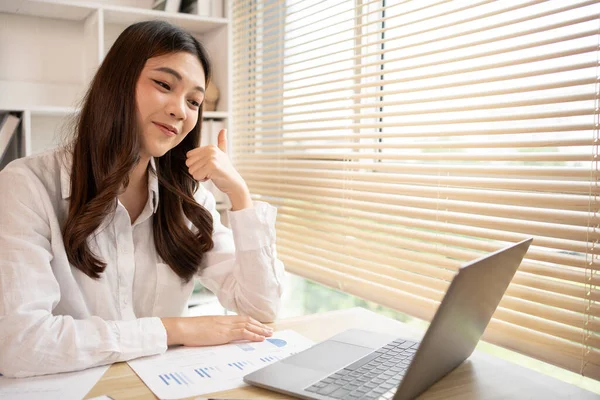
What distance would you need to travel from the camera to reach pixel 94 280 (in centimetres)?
134

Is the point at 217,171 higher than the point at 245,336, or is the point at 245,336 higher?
the point at 217,171

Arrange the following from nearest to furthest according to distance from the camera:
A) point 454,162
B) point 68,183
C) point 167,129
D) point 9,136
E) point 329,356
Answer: point 329,356, point 68,183, point 167,129, point 454,162, point 9,136

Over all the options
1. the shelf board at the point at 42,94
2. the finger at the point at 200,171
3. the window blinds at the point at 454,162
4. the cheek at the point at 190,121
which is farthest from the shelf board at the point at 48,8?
the finger at the point at 200,171

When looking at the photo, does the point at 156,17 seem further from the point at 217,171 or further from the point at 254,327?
the point at 254,327

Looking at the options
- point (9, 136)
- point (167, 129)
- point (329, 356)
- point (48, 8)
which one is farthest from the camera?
point (48, 8)

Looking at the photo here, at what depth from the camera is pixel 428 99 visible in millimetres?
1520

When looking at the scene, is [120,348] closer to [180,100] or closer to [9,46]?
[180,100]

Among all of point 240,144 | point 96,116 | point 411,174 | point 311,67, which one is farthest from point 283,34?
point 96,116

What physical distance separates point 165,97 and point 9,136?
1142 mm

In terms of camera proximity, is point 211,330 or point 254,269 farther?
point 254,269

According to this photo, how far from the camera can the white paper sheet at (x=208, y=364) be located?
93 cm

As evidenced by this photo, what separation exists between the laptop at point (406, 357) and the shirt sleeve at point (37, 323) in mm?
294

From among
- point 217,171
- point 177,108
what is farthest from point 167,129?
point 217,171

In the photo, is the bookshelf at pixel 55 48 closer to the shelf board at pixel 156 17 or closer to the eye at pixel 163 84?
the shelf board at pixel 156 17
